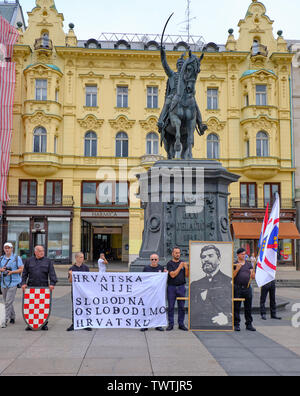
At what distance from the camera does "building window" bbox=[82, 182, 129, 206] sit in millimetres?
33219

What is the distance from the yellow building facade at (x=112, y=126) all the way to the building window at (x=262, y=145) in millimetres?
76

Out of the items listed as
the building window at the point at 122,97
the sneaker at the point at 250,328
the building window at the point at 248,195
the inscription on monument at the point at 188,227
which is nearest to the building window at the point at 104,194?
the building window at the point at 122,97

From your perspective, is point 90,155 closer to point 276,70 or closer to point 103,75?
point 103,75

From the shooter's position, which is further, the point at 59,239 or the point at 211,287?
Answer: the point at 59,239

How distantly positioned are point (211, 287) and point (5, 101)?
26.9 meters

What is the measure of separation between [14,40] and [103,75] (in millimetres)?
6923

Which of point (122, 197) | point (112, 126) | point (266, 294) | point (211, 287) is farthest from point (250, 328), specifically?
point (112, 126)

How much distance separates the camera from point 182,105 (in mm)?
12039

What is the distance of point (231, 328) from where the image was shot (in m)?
7.97

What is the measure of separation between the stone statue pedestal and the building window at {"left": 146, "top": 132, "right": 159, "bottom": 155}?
23.0m

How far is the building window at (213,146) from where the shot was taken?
1366 inches
